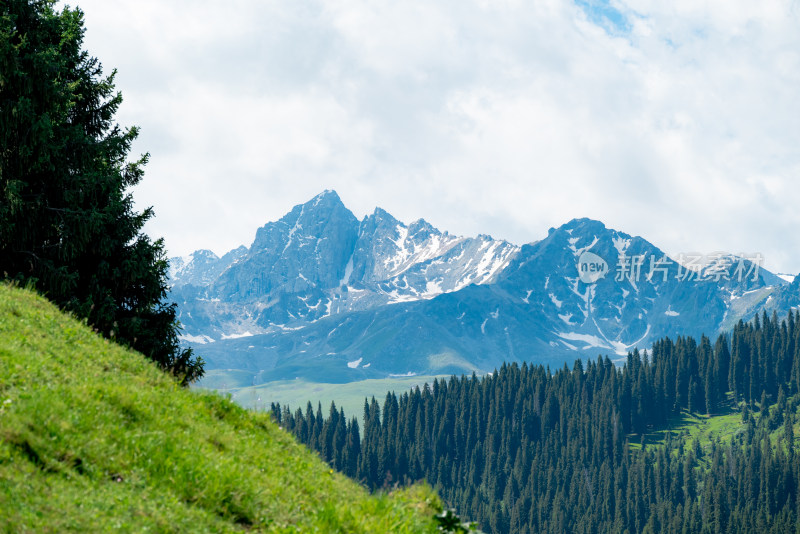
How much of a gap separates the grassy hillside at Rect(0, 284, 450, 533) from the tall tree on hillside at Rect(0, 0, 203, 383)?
911cm

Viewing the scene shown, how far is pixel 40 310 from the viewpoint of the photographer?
51.9 feet

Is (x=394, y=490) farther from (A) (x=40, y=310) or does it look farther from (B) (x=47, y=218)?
(B) (x=47, y=218)

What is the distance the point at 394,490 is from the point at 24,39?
2302 cm

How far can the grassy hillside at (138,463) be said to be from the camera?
867cm

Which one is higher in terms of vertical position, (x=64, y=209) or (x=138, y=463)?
(x=64, y=209)

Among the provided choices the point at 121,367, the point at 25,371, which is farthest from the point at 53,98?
the point at 25,371

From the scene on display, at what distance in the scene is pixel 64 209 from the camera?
2466 centimetres

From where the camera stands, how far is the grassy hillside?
28.5 feet

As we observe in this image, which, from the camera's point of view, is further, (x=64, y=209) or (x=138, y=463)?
(x=64, y=209)

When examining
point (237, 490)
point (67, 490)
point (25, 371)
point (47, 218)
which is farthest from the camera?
point (47, 218)

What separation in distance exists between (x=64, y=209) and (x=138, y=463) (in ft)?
57.8

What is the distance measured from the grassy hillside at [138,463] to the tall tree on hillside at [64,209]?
911cm

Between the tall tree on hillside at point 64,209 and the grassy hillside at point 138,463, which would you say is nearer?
the grassy hillside at point 138,463

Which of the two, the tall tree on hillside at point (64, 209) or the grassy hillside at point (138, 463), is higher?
the tall tree on hillside at point (64, 209)
